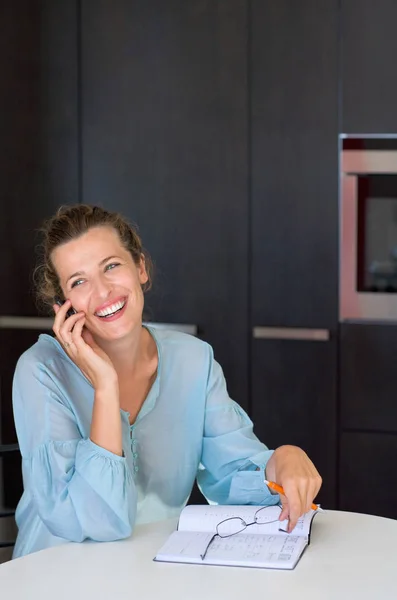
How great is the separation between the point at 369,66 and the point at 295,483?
182 centimetres

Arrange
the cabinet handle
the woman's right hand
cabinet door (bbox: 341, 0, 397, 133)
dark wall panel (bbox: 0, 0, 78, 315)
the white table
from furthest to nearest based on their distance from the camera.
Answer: dark wall panel (bbox: 0, 0, 78, 315)
the cabinet handle
cabinet door (bbox: 341, 0, 397, 133)
the woman's right hand
the white table

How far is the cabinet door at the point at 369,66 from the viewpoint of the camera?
122 inches

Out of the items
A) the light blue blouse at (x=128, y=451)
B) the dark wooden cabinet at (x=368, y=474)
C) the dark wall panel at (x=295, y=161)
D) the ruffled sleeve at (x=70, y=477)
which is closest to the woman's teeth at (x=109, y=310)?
the light blue blouse at (x=128, y=451)

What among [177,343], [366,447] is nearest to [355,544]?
[177,343]

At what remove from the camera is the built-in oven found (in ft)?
10.4

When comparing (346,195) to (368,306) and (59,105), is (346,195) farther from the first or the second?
(59,105)

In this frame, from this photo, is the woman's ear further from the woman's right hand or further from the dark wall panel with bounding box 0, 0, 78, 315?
the dark wall panel with bounding box 0, 0, 78, 315

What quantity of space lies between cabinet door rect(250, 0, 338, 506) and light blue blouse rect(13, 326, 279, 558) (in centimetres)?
117

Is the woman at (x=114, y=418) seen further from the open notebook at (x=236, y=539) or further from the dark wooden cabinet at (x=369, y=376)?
the dark wooden cabinet at (x=369, y=376)

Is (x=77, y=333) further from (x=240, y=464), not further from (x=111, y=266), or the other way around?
(x=240, y=464)

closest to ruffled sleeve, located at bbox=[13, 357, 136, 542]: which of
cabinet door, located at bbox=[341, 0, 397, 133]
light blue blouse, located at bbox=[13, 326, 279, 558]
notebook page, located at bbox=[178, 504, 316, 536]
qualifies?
light blue blouse, located at bbox=[13, 326, 279, 558]

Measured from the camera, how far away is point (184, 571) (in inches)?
59.3

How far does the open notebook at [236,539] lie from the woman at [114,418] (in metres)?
0.03

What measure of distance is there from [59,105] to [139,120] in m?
0.30
